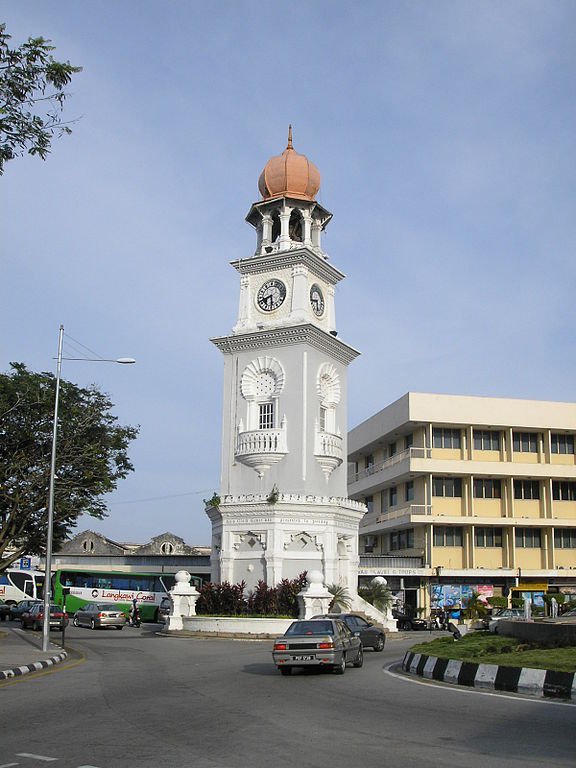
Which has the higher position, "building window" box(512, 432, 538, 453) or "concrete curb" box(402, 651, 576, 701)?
"building window" box(512, 432, 538, 453)

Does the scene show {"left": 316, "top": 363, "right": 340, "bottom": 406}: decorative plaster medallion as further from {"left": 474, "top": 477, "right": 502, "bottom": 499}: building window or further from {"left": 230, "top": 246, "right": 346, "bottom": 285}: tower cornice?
{"left": 474, "top": 477, "right": 502, "bottom": 499}: building window

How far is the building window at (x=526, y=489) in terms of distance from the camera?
5819 centimetres

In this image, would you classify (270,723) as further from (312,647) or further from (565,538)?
(565,538)

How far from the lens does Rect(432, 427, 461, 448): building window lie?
57.8 meters

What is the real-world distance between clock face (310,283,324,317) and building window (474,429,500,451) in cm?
1747

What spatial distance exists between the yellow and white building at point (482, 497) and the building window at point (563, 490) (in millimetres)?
69

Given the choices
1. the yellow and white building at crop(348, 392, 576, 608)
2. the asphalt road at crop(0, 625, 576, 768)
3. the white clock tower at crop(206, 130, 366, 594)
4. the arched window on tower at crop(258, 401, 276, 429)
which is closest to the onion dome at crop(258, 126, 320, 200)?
the white clock tower at crop(206, 130, 366, 594)

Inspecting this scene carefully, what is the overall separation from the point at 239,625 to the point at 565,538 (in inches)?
1210

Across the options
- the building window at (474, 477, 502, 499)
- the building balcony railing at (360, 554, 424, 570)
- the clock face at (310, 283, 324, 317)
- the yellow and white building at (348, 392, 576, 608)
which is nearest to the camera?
the clock face at (310, 283, 324, 317)

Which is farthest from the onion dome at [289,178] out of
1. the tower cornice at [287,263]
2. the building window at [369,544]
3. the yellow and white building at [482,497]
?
the building window at [369,544]

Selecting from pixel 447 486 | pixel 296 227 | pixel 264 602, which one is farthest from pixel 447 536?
pixel 296 227

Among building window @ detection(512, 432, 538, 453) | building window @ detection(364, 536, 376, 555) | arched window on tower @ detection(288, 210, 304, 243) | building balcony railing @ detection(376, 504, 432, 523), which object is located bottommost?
building window @ detection(364, 536, 376, 555)

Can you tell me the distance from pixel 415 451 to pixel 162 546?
107ft

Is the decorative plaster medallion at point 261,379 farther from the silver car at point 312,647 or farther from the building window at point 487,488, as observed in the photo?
the silver car at point 312,647
